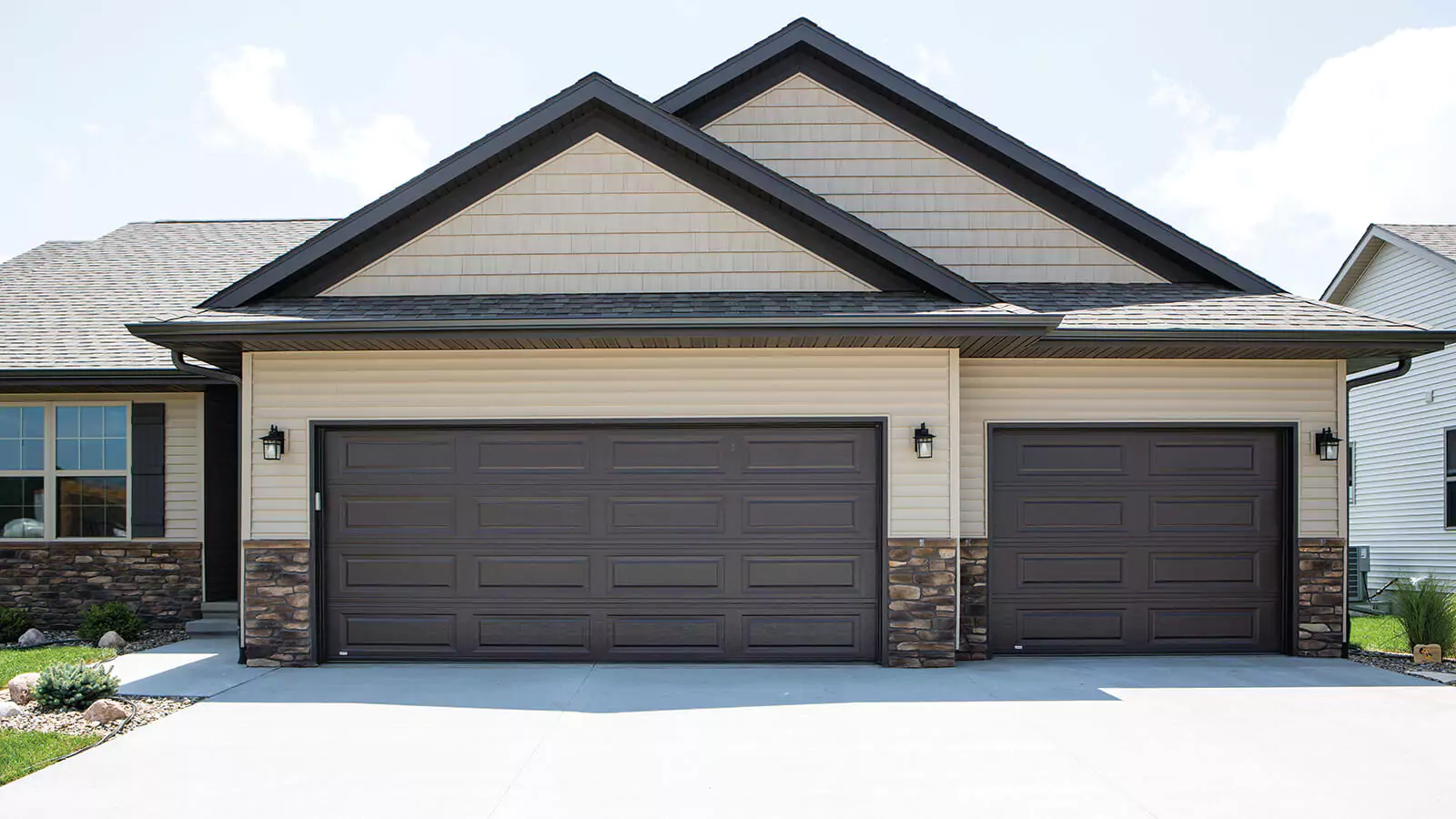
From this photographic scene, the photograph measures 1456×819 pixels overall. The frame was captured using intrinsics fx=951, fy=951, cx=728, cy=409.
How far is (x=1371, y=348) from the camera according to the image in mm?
8273

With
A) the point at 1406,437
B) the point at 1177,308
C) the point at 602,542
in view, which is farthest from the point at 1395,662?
the point at 1406,437

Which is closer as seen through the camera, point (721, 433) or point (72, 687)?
point (72, 687)

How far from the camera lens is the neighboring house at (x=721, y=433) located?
7.95 metres

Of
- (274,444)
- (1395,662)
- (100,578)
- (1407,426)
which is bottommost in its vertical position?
(1395,662)

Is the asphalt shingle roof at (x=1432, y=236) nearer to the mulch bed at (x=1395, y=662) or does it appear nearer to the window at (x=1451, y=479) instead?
the window at (x=1451, y=479)

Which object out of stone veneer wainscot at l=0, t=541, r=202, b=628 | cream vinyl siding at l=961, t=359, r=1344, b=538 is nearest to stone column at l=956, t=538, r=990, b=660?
cream vinyl siding at l=961, t=359, r=1344, b=538

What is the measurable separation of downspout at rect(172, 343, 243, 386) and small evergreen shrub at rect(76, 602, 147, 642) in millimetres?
2603

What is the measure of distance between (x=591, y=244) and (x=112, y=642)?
19.3ft

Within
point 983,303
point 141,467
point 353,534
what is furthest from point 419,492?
point 983,303

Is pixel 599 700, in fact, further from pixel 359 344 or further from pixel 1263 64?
pixel 1263 64

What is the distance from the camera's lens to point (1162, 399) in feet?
28.3

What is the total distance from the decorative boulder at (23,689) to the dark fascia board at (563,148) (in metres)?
3.07

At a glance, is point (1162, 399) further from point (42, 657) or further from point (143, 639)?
point (42, 657)

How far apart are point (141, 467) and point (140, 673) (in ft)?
10.1
